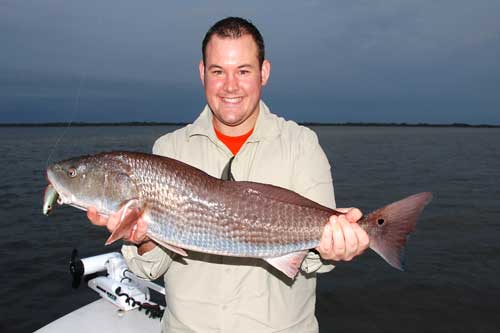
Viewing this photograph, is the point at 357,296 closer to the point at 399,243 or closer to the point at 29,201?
the point at 399,243

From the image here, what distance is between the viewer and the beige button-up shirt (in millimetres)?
3314

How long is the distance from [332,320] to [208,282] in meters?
6.50

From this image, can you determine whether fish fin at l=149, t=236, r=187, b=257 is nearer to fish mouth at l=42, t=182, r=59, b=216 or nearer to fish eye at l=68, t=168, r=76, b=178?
fish eye at l=68, t=168, r=76, b=178

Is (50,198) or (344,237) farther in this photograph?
(50,198)

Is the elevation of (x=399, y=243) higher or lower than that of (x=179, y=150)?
lower

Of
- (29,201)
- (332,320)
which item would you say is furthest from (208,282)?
(29,201)

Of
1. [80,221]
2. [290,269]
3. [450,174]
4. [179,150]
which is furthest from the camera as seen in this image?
[450,174]

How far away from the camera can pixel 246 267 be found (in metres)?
3.46

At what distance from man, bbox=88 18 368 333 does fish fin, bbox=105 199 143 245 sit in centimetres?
6

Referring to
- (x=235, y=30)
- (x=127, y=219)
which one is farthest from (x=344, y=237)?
(x=235, y=30)

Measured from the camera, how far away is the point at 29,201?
58.1 feet

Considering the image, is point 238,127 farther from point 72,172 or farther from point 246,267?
point 72,172

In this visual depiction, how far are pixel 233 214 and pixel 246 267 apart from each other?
1.56 ft

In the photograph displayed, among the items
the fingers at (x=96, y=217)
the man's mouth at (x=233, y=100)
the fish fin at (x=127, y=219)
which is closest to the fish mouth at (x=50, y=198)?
the fingers at (x=96, y=217)
